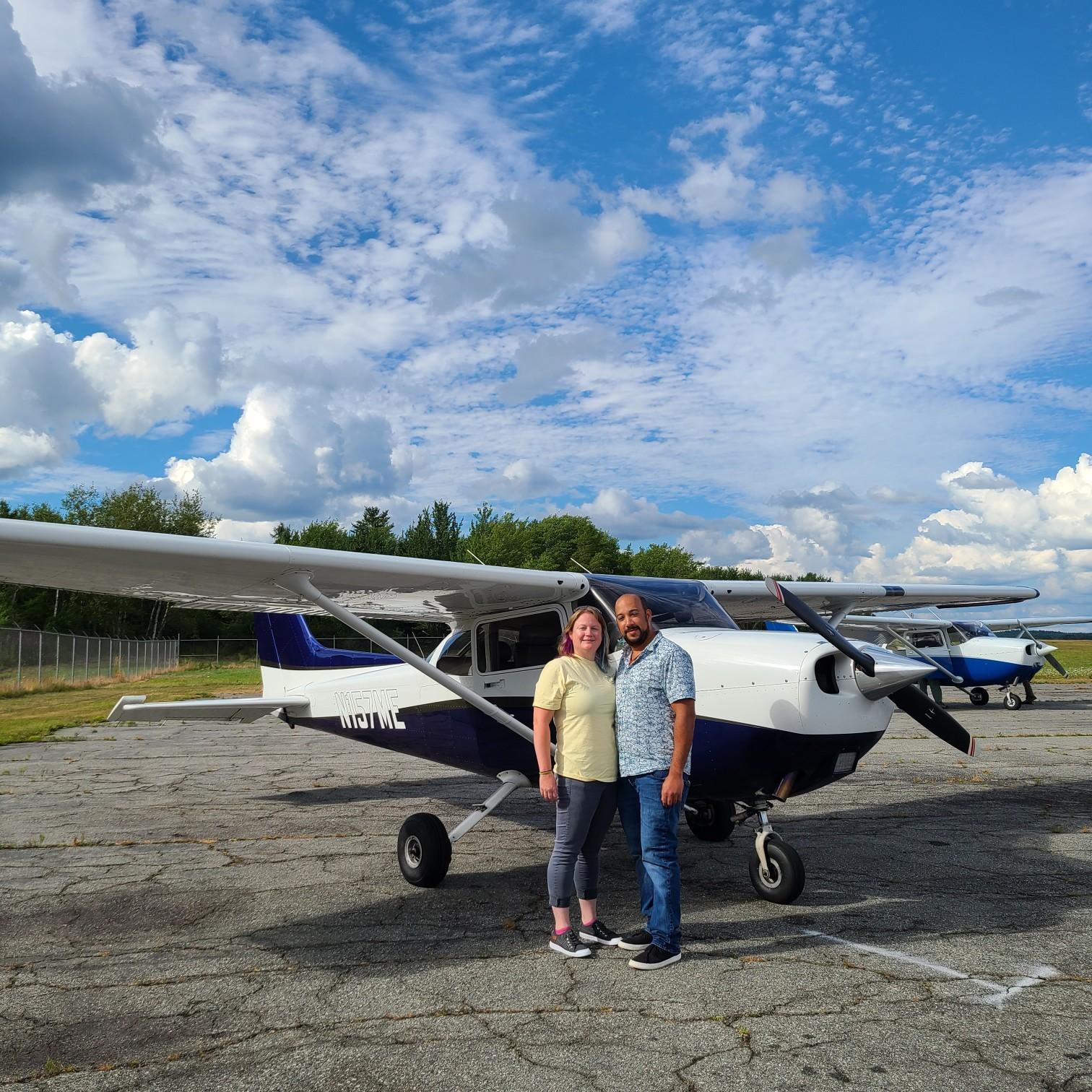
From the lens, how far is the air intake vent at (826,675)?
4.86 metres

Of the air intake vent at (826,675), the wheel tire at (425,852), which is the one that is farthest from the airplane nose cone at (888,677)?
the wheel tire at (425,852)

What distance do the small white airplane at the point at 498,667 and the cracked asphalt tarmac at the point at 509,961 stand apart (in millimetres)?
708

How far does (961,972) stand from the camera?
4.08 m

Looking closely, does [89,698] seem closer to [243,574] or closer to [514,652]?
[243,574]

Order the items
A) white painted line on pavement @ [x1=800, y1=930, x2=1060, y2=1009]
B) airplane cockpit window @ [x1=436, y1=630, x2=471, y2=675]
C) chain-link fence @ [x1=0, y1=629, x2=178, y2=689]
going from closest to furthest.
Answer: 1. white painted line on pavement @ [x1=800, y1=930, x2=1060, y2=1009]
2. airplane cockpit window @ [x1=436, y1=630, x2=471, y2=675]
3. chain-link fence @ [x1=0, y1=629, x2=178, y2=689]

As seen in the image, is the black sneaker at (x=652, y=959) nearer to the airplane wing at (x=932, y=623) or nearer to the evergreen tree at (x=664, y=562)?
the airplane wing at (x=932, y=623)

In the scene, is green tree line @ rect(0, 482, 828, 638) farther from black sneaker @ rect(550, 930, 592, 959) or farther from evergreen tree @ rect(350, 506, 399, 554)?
black sneaker @ rect(550, 930, 592, 959)

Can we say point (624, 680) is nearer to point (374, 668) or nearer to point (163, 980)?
point (163, 980)

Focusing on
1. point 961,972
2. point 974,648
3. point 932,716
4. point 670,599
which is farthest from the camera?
point 974,648

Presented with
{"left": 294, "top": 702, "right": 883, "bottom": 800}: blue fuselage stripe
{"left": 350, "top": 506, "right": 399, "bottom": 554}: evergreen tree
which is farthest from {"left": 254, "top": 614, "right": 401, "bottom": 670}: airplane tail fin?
{"left": 350, "top": 506, "right": 399, "bottom": 554}: evergreen tree

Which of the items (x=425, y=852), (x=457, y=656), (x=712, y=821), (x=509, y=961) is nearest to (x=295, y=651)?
(x=457, y=656)

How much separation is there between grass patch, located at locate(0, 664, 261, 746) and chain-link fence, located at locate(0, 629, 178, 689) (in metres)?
0.87

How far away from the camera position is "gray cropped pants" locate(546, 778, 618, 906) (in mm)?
4344

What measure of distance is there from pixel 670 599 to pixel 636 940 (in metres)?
2.34
